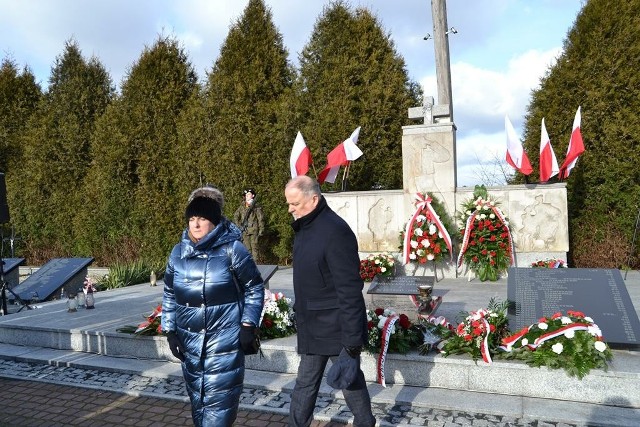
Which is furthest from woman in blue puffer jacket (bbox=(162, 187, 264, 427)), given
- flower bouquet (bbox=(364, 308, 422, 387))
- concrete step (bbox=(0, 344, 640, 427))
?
flower bouquet (bbox=(364, 308, 422, 387))

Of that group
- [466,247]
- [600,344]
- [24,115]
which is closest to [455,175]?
[466,247]

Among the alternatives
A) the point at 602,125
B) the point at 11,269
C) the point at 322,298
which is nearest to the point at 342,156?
the point at 602,125

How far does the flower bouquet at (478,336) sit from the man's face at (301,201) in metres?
2.09

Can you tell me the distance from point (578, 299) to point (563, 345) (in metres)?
0.83

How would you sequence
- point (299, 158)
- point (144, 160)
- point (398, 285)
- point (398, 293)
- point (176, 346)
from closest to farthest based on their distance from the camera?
point (176, 346), point (398, 293), point (398, 285), point (299, 158), point (144, 160)

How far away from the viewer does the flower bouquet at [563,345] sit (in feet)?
12.7

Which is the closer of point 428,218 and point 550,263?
point 550,263

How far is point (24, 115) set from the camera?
18.2 metres

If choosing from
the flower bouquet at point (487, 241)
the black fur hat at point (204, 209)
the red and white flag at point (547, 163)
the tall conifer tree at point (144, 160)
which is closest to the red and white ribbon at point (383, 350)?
the black fur hat at point (204, 209)

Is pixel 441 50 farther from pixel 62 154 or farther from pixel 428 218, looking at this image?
pixel 62 154

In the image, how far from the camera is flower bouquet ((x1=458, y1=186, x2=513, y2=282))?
860cm

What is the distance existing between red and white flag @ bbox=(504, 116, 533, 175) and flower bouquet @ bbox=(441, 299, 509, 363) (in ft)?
16.1

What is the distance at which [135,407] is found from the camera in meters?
4.25

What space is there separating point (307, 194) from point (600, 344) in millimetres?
2563
